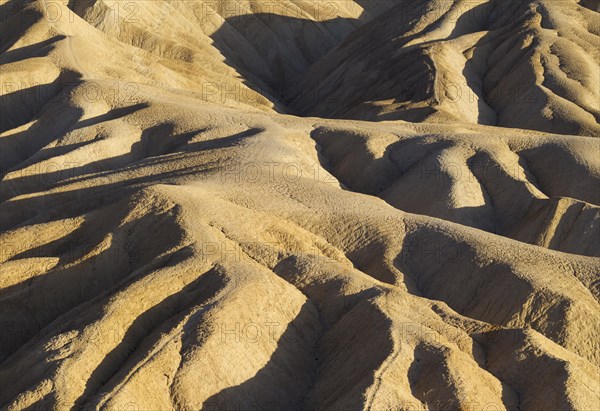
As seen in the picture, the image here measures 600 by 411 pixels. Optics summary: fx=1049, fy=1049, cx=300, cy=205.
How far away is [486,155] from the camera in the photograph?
39.0 metres

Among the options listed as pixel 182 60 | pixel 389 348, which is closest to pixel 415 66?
pixel 182 60

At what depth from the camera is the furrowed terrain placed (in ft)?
71.3

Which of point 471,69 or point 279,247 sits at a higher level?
point 279,247

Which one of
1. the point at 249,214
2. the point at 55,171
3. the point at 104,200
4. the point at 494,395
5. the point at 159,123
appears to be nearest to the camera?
the point at 494,395

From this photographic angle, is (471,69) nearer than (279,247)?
No

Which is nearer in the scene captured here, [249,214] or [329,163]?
[249,214]

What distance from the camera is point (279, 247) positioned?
26.6 meters

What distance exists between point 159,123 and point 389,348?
73.8 feet

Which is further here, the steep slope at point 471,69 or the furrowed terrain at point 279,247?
the steep slope at point 471,69

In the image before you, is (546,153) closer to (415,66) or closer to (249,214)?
(249,214)

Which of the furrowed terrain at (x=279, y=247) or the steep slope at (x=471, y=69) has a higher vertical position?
the furrowed terrain at (x=279, y=247)

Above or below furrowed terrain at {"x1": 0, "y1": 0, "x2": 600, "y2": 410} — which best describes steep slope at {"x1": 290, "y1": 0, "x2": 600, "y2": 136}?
below

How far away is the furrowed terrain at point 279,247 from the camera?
21.7 metres

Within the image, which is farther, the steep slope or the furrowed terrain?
the steep slope
